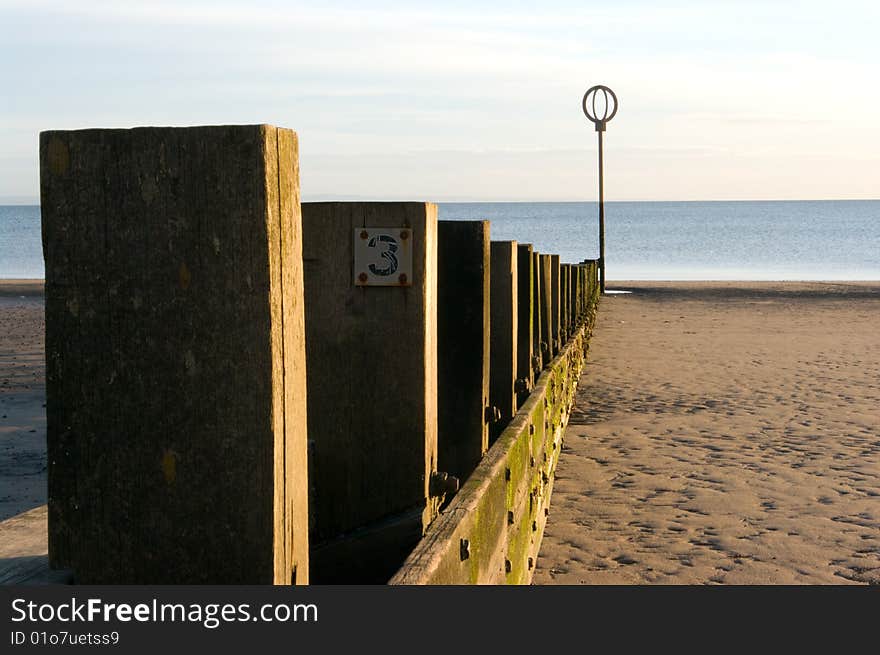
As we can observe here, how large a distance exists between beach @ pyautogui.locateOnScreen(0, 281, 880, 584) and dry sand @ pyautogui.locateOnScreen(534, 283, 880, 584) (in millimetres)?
15

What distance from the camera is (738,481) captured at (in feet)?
25.1

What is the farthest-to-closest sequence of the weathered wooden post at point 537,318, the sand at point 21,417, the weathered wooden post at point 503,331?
the sand at point 21,417
the weathered wooden post at point 537,318
the weathered wooden post at point 503,331

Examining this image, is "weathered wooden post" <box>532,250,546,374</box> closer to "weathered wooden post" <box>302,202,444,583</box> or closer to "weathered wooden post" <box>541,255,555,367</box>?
"weathered wooden post" <box>541,255,555,367</box>

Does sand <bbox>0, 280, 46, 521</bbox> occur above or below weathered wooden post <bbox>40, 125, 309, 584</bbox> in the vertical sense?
below

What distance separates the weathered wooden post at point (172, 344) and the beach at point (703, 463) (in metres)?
1.78

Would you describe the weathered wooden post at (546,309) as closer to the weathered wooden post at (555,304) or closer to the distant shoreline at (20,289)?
the weathered wooden post at (555,304)

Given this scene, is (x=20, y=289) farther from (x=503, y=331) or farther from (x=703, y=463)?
(x=503, y=331)

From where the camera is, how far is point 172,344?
179 cm

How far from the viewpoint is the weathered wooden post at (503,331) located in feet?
16.2

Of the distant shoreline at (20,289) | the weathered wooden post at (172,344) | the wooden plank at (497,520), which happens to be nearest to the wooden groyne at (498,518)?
the wooden plank at (497,520)

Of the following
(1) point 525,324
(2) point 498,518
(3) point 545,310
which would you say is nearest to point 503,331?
(1) point 525,324

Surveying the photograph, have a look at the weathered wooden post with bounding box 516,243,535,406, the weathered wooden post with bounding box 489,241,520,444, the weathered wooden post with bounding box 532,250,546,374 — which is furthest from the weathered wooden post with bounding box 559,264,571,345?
the weathered wooden post with bounding box 489,241,520,444

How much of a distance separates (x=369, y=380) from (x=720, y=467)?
18.3 feet

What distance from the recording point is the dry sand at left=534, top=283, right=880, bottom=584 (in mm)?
5840
